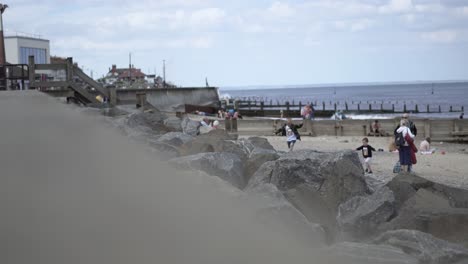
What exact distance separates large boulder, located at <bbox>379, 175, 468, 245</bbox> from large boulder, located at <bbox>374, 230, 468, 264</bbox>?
951mm

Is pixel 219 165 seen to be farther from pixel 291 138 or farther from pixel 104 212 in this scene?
pixel 291 138

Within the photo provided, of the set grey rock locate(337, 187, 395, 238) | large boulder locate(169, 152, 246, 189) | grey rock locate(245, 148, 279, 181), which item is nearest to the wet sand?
grey rock locate(337, 187, 395, 238)

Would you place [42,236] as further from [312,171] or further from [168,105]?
[168,105]

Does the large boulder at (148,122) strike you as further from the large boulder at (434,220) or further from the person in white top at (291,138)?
the large boulder at (434,220)

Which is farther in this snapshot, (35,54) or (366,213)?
(35,54)

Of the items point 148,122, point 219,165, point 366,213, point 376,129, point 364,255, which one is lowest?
point 376,129

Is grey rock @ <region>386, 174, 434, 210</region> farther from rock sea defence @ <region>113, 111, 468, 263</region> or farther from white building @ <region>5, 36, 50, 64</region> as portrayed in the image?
white building @ <region>5, 36, 50, 64</region>

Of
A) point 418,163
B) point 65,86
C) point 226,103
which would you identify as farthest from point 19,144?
point 226,103

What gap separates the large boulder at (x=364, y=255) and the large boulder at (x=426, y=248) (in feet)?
1.08

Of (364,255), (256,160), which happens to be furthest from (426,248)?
(256,160)

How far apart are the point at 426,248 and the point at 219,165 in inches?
146

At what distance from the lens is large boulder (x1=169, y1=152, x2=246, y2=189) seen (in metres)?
7.58

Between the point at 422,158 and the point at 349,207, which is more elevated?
the point at 349,207

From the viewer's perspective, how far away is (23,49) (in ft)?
172
